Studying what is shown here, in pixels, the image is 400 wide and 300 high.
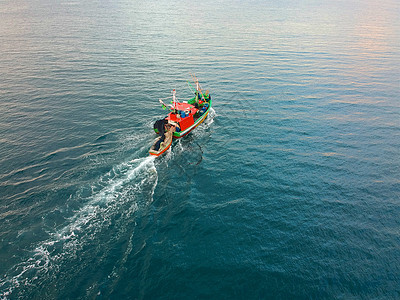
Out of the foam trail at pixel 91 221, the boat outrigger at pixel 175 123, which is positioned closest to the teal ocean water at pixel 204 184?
A: the foam trail at pixel 91 221

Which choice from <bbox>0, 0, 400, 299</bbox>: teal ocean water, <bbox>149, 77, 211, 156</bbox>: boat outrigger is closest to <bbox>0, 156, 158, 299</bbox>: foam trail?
<bbox>0, 0, 400, 299</bbox>: teal ocean water

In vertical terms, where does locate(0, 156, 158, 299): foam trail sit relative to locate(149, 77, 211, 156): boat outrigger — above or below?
below

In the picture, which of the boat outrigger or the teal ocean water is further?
the boat outrigger

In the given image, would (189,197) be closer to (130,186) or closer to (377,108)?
(130,186)

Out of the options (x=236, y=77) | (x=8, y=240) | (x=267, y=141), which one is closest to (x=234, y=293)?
(x=8, y=240)

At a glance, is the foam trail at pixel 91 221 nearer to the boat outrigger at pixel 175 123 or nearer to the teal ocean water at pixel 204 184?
the teal ocean water at pixel 204 184


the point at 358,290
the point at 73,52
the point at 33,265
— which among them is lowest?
the point at 358,290

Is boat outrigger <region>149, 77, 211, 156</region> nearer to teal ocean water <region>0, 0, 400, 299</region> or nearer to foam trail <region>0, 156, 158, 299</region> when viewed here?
teal ocean water <region>0, 0, 400, 299</region>
